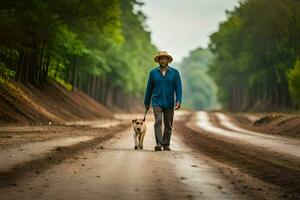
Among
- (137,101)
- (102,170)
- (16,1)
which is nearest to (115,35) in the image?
(16,1)

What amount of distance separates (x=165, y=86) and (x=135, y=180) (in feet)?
20.7

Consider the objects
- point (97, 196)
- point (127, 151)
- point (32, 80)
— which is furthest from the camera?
point (32, 80)

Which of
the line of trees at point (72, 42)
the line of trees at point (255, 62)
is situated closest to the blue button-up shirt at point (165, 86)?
the line of trees at point (72, 42)

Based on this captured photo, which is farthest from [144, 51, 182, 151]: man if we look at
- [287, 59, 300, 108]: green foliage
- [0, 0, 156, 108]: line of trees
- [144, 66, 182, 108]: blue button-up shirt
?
[287, 59, 300, 108]: green foliage

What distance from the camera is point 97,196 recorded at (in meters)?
6.89

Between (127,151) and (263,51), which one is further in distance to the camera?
(263,51)

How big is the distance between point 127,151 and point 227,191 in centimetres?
614

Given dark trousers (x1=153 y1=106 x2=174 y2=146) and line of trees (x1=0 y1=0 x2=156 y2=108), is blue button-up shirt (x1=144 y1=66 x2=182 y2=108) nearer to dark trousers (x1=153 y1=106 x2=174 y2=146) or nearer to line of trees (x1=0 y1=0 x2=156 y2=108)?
dark trousers (x1=153 y1=106 x2=174 y2=146)

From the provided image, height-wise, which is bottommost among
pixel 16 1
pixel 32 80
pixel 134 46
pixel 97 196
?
pixel 97 196

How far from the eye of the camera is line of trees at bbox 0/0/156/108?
26.0 m

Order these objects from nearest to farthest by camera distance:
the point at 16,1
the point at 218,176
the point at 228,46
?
the point at 218,176 < the point at 16,1 < the point at 228,46

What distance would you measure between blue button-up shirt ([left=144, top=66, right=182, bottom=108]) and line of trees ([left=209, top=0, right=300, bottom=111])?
19324 mm

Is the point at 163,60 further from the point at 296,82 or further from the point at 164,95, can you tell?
the point at 296,82

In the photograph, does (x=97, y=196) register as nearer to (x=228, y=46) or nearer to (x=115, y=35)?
(x=115, y=35)
